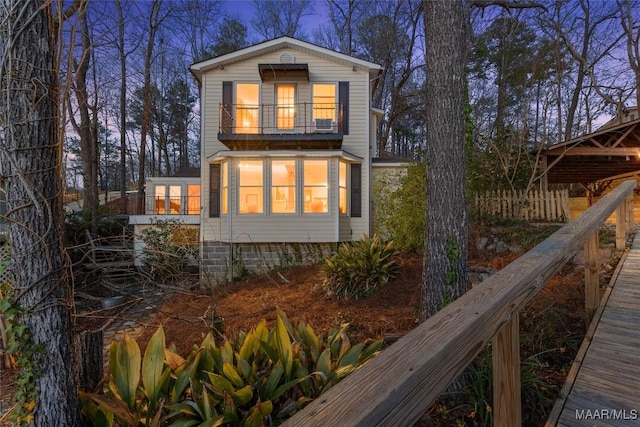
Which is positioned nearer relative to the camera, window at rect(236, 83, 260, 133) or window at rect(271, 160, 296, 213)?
window at rect(271, 160, 296, 213)

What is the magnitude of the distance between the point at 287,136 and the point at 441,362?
9.49 meters

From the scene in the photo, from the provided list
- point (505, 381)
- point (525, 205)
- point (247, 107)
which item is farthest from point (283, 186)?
point (505, 381)

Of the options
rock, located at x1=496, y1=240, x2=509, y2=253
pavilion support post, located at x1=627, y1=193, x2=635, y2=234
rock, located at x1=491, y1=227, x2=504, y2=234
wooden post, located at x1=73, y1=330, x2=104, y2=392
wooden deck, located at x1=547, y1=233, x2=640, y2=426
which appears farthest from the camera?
rock, located at x1=491, y1=227, x2=504, y2=234

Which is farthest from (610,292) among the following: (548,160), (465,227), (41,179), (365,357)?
(548,160)

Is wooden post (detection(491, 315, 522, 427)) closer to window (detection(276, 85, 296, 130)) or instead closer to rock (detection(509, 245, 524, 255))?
rock (detection(509, 245, 524, 255))

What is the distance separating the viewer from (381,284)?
610 centimetres

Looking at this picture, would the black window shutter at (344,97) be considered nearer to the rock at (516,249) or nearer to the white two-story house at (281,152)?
the white two-story house at (281,152)

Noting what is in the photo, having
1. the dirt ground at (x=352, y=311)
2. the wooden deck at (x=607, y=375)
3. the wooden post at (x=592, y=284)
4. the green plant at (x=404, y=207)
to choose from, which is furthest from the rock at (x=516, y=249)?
the wooden post at (x=592, y=284)

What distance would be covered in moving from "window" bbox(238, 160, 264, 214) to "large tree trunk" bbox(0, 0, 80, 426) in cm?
823

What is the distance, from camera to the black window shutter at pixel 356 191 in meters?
10.8

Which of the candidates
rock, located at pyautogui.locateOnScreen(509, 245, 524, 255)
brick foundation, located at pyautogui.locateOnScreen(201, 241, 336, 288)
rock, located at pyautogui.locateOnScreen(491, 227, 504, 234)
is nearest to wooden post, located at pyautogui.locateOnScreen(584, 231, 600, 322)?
rock, located at pyautogui.locateOnScreen(509, 245, 524, 255)

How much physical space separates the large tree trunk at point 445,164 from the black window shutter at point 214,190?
8329 millimetres

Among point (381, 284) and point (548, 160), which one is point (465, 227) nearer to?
point (381, 284)

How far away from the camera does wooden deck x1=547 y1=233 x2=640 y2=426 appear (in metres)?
1.53
